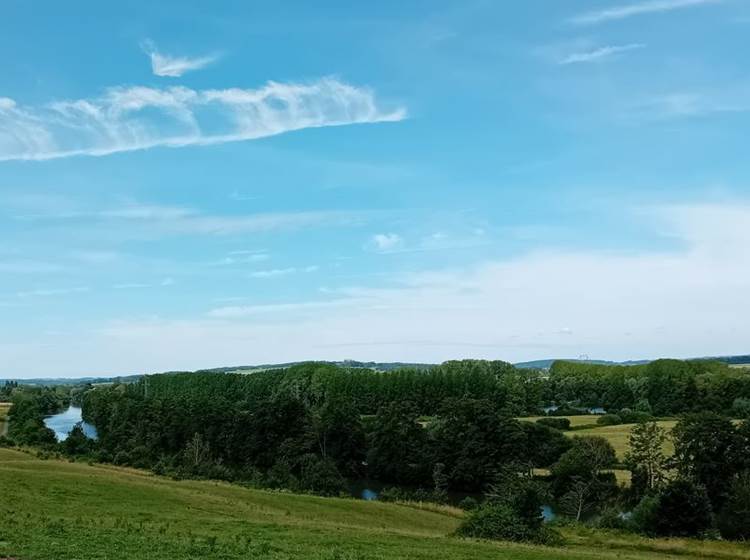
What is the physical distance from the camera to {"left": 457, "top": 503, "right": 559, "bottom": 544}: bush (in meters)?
41.5

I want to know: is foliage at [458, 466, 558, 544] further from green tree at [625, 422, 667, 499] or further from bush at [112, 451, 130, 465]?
bush at [112, 451, 130, 465]

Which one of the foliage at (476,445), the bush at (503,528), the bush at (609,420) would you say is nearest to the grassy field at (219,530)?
the bush at (503,528)

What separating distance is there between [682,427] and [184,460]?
202 ft

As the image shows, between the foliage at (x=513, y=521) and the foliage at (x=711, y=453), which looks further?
the foliage at (x=711, y=453)

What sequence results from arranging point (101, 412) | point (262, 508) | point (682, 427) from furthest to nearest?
point (101, 412) < point (682, 427) < point (262, 508)

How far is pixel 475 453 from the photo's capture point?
98188 millimetres

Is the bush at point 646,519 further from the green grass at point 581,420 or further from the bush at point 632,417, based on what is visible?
the bush at point 632,417

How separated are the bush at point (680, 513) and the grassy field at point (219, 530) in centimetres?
663

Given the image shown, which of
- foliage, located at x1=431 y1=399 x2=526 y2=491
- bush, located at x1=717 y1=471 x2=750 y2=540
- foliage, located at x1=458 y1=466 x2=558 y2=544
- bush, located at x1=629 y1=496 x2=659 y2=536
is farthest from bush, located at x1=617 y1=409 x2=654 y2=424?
foliage, located at x1=458 y1=466 x2=558 y2=544

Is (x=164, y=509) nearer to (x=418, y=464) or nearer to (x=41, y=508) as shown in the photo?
(x=41, y=508)

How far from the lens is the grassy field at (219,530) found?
76.3 ft

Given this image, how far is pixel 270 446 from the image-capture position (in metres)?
116

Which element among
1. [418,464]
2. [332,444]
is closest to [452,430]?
[418,464]

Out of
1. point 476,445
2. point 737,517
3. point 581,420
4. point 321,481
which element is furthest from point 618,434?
point 321,481
